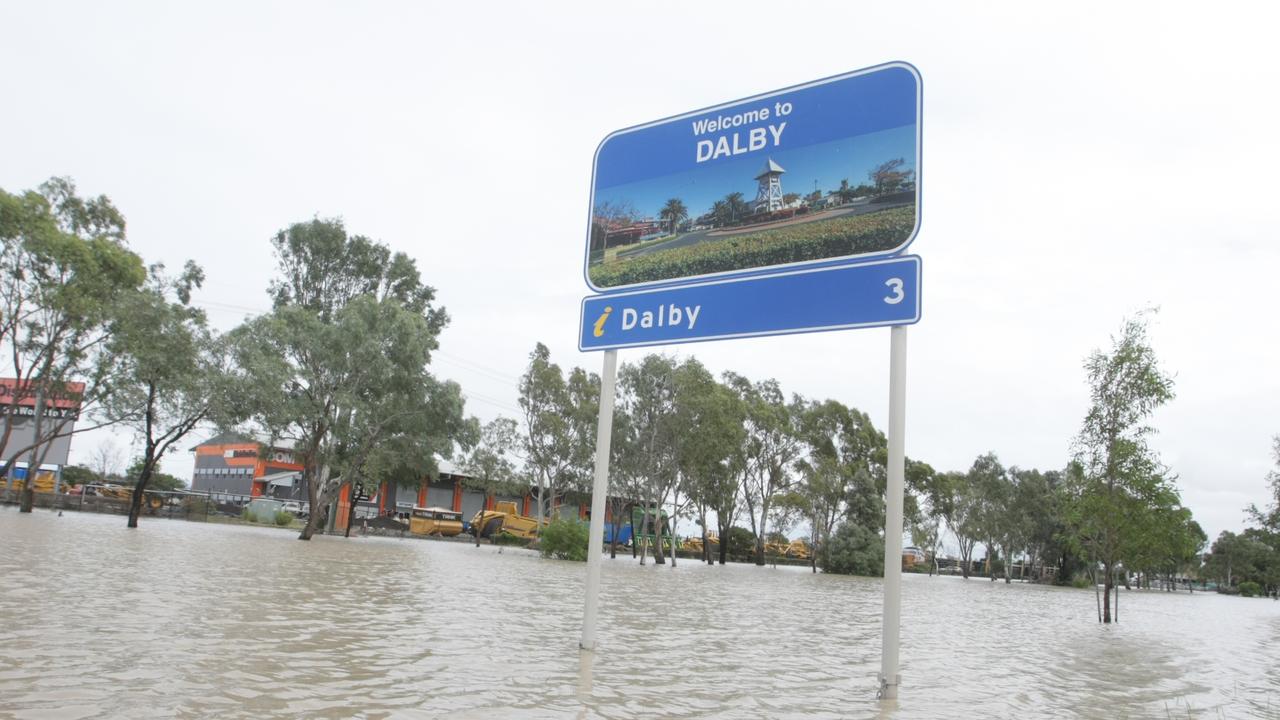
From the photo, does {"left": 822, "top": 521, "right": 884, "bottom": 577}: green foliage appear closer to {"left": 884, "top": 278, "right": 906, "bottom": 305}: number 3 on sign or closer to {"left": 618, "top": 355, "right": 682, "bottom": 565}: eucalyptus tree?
{"left": 618, "top": 355, "right": 682, "bottom": 565}: eucalyptus tree

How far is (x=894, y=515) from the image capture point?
7105 millimetres

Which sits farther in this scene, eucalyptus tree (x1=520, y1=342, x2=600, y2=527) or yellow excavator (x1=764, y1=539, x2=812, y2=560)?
yellow excavator (x1=764, y1=539, x2=812, y2=560)

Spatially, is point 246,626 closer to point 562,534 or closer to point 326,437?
point 562,534

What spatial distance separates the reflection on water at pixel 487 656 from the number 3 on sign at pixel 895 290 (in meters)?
3.48

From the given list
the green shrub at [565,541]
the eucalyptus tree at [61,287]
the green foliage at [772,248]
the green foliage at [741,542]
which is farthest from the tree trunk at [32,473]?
the green foliage at [741,542]

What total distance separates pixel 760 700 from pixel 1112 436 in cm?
1953

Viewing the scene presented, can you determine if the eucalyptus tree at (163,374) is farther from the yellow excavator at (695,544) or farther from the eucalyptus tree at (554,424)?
the yellow excavator at (695,544)

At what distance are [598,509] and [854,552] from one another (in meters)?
44.4

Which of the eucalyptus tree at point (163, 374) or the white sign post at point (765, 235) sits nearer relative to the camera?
the white sign post at point (765, 235)

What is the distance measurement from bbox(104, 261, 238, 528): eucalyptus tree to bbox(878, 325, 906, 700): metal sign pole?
30454mm

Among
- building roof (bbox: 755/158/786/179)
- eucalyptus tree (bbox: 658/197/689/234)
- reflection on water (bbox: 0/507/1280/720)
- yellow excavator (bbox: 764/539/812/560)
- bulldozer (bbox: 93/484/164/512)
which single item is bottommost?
yellow excavator (bbox: 764/539/812/560)

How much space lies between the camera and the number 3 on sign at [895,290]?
7.51m

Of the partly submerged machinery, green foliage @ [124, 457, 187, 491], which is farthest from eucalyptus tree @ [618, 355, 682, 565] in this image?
green foliage @ [124, 457, 187, 491]

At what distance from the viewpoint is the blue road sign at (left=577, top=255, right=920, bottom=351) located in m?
7.57
